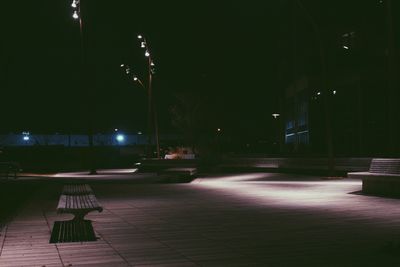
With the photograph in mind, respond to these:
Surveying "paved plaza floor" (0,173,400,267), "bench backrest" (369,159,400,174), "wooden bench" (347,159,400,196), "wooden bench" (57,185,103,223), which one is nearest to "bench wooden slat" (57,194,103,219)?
"wooden bench" (57,185,103,223)

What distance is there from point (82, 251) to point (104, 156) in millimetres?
58415

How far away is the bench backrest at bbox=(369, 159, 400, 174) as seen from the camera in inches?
614

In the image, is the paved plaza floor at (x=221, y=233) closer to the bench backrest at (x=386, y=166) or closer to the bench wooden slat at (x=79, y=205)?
the bench wooden slat at (x=79, y=205)

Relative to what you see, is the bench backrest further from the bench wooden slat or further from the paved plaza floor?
the bench wooden slat

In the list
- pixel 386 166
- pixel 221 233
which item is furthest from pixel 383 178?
pixel 221 233

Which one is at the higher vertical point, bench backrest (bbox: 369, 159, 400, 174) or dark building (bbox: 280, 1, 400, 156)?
dark building (bbox: 280, 1, 400, 156)

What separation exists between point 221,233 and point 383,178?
7.42m

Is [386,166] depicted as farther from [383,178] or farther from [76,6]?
[76,6]

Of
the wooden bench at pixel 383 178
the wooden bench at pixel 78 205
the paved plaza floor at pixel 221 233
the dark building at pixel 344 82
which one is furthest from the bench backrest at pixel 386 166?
the dark building at pixel 344 82

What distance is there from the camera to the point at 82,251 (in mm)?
8258

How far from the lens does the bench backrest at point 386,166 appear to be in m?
15.6

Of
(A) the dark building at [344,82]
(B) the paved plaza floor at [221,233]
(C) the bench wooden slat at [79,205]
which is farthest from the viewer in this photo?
(A) the dark building at [344,82]

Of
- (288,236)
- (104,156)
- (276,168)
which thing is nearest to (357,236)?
(288,236)

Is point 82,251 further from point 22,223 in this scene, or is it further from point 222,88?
point 222,88
